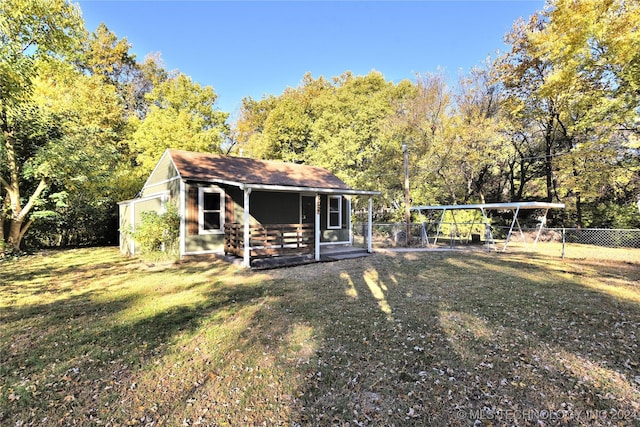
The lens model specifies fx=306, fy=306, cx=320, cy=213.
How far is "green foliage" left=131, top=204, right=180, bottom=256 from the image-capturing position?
9656mm

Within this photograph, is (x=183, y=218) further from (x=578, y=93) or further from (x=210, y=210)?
(x=578, y=93)

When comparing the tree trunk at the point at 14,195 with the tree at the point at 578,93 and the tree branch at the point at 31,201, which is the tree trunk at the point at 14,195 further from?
the tree at the point at 578,93

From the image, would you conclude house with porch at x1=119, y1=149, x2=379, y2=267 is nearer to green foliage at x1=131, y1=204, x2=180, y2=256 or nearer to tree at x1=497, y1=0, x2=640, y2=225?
green foliage at x1=131, y1=204, x2=180, y2=256

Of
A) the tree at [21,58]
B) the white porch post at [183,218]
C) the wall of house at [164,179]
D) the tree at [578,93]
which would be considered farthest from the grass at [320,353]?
the tree at [578,93]

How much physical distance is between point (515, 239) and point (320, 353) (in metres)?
16.7

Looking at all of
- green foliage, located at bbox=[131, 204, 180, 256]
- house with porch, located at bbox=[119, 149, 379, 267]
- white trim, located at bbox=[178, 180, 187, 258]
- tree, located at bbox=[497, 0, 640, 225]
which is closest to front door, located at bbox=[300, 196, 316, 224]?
house with porch, located at bbox=[119, 149, 379, 267]

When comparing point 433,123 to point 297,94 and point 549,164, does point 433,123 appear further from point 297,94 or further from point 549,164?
point 297,94

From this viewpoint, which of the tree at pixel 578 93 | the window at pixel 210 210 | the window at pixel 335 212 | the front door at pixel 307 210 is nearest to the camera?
the window at pixel 210 210

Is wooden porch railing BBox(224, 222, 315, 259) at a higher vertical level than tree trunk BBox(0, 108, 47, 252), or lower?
lower

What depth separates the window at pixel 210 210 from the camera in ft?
33.7

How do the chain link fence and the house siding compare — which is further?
the chain link fence

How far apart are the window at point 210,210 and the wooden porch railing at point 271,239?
54cm

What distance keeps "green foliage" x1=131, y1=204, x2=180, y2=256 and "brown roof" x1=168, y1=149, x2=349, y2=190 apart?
1387 millimetres

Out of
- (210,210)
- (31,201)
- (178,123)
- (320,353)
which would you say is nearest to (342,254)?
(210,210)
